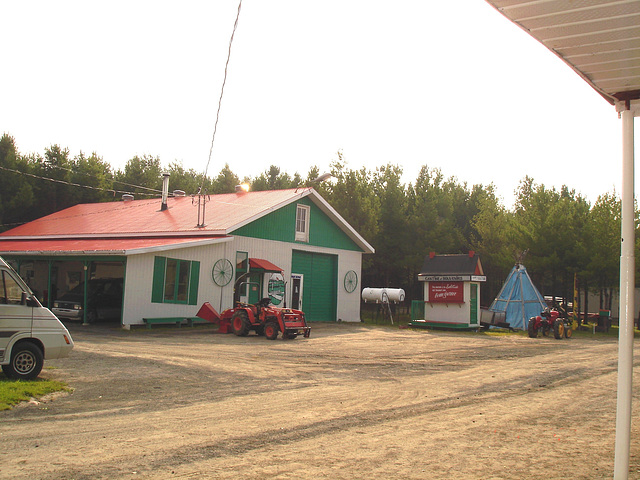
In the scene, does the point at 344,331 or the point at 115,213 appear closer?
the point at 344,331

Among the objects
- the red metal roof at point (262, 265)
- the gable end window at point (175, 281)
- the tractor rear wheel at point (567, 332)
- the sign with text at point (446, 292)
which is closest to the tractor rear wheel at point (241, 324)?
the gable end window at point (175, 281)

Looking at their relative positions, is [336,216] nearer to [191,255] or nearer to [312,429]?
[191,255]

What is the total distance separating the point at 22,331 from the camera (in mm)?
9438

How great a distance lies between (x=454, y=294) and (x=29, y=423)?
2286 cm

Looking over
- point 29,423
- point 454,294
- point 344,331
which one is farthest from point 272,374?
point 454,294

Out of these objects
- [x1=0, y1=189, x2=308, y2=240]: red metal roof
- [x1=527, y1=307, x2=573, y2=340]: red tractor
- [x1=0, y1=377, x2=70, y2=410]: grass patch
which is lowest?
[x1=0, y1=377, x2=70, y2=410]: grass patch

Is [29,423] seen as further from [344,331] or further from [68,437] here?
[344,331]

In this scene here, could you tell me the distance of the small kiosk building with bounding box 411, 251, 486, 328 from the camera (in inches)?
1080

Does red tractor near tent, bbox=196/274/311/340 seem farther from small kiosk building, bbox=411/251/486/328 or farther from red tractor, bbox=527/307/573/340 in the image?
red tractor, bbox=527/307/573/340

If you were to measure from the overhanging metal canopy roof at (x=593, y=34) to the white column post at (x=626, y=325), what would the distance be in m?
0.60

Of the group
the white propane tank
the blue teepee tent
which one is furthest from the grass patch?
the white propane tank

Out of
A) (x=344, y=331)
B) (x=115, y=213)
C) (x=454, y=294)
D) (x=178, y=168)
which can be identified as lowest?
(x=344, y=331)

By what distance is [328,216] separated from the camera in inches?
1187

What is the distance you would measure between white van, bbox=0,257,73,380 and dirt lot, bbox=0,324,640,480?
72cm
